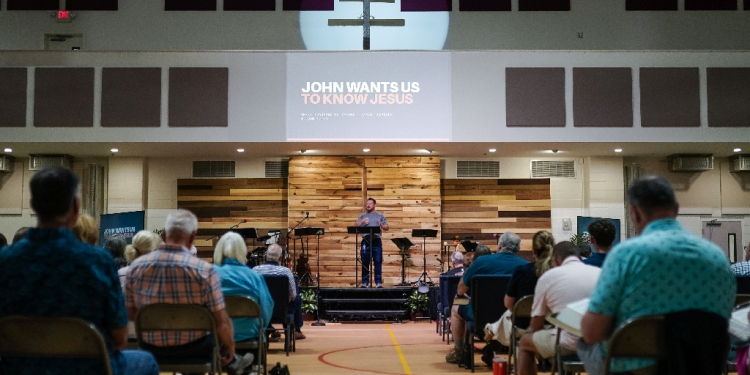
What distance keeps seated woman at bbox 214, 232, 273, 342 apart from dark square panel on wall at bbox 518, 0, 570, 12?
10.2 meters

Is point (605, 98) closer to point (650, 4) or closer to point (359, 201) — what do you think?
point (650, 4)

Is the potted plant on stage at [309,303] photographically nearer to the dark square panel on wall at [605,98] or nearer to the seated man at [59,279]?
the dark square panel on wall at [605,98]

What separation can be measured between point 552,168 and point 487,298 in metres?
8.58

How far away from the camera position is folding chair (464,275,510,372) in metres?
5.59

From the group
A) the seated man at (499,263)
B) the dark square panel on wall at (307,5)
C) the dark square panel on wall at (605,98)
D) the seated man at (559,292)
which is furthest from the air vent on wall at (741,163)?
the seated man at (559,292)

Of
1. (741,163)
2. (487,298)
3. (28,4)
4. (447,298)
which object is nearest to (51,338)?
(487,298)

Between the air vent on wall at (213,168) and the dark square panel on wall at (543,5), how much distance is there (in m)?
6.36

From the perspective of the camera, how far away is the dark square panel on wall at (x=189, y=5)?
13.2m

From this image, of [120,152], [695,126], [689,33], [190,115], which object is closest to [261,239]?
[190,115]

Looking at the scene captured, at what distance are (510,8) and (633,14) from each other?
230cm

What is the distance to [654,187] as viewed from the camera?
2582 millimetres

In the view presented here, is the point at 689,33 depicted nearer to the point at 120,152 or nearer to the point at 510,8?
the point at 510,8

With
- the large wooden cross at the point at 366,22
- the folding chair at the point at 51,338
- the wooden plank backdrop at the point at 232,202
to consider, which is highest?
the large wooden cross at the point at 366,22

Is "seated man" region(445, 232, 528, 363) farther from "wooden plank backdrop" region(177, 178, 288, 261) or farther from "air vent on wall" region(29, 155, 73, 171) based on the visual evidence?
"air vent on wall" region(29, 155, 73, 171)
